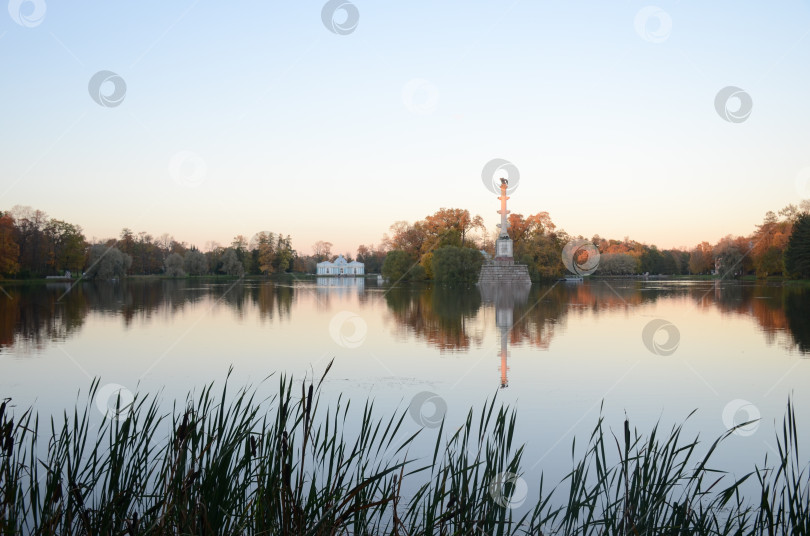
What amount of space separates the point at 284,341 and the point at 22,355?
5790mm

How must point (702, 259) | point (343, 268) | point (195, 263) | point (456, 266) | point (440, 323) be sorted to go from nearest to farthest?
point (440, 323)
point (456, 266)
point (195, 263)
point (702, 259)
point (343, 268)

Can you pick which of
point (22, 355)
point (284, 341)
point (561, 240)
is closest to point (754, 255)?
point (561, 240)

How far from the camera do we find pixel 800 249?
56.9m

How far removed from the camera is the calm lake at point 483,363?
8.44 meters

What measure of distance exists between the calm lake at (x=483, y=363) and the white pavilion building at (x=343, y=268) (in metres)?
101

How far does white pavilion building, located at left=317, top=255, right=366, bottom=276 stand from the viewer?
410ft

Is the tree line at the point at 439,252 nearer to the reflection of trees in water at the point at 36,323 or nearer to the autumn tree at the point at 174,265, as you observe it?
the autumn tree at the point at 174,265

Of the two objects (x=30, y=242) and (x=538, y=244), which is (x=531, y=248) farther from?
(x=30, y=242)

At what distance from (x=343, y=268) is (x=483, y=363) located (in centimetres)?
11361

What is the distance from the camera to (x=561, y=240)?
7488cm

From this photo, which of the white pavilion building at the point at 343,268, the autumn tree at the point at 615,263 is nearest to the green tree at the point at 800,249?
the autumn tree at the point at 615,263

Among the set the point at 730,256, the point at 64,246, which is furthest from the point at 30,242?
the point at 730,256

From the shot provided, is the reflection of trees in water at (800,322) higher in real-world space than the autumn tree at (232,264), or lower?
lower

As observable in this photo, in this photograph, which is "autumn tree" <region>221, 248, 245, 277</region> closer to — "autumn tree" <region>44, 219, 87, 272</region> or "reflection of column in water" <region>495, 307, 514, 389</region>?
"autumn tree" <region>44, 219, 87, 272</region>
